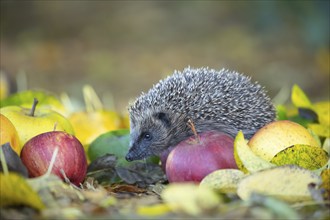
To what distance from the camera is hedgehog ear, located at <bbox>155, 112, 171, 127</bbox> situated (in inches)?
135

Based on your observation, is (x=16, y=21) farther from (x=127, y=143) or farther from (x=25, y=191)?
(x=25, y=191)

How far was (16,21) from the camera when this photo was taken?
11.4 m

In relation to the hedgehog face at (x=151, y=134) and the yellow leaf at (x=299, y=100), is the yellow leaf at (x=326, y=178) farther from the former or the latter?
the yellow leaf at (x=299, y=100)

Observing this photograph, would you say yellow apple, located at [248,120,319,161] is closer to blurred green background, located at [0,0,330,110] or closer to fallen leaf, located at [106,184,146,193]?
fallen leaf, located at [106,184,146,193]

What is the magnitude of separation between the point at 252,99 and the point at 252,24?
305 inches

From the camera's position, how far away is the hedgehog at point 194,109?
11.0 feet

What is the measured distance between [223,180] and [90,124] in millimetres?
1581

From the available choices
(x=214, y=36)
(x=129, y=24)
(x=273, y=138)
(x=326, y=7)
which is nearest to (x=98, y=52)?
(x=129, y=24)

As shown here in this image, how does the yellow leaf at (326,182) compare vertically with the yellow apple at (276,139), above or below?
below

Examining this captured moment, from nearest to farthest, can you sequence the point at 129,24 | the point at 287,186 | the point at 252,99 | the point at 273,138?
the point at 287,186 → the point at 273,138 → the point at 252,99 → the point at 129,24

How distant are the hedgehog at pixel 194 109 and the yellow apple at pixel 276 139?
456 mm

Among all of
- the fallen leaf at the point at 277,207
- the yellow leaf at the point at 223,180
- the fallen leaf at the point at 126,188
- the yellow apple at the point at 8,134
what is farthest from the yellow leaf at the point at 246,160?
the yellow apple at the point at 8,134

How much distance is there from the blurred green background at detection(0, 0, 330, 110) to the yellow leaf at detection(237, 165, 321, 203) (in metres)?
6.51

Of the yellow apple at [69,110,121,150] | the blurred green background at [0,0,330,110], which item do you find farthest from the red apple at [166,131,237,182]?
the blurred green background at [0,0,330,110]
